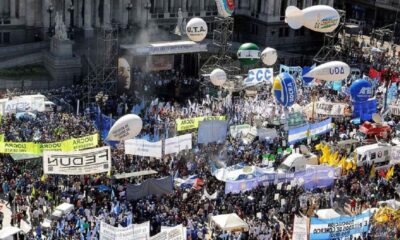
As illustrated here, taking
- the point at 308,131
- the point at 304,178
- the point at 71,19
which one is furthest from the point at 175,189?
the point at 71,19

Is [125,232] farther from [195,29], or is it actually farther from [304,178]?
[195,29]

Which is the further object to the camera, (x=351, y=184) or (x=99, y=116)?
(x=99, y=116)

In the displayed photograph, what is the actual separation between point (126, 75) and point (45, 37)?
10552 millimetres

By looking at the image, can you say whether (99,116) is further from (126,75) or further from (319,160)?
(319,160)

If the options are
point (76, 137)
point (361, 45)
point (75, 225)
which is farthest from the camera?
point (361, 45)

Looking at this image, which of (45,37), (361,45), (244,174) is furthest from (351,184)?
(361,45)

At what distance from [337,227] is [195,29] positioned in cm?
2795

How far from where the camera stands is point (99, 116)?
169 feet

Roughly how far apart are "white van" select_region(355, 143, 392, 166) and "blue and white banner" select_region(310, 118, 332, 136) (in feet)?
11.6

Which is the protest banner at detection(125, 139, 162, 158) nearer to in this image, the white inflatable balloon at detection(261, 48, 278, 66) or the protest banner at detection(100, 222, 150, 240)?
the protest banner at detection(100, 222, 150, 240)

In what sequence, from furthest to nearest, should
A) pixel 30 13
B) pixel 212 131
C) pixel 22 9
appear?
pixel 30 13 < pixel 22 9 < pixel 212 131

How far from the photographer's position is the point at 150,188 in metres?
40.2

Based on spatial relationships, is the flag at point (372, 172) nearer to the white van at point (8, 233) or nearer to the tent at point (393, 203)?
the tent at point (393, 203)

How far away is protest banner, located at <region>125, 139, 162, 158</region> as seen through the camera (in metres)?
43.0
